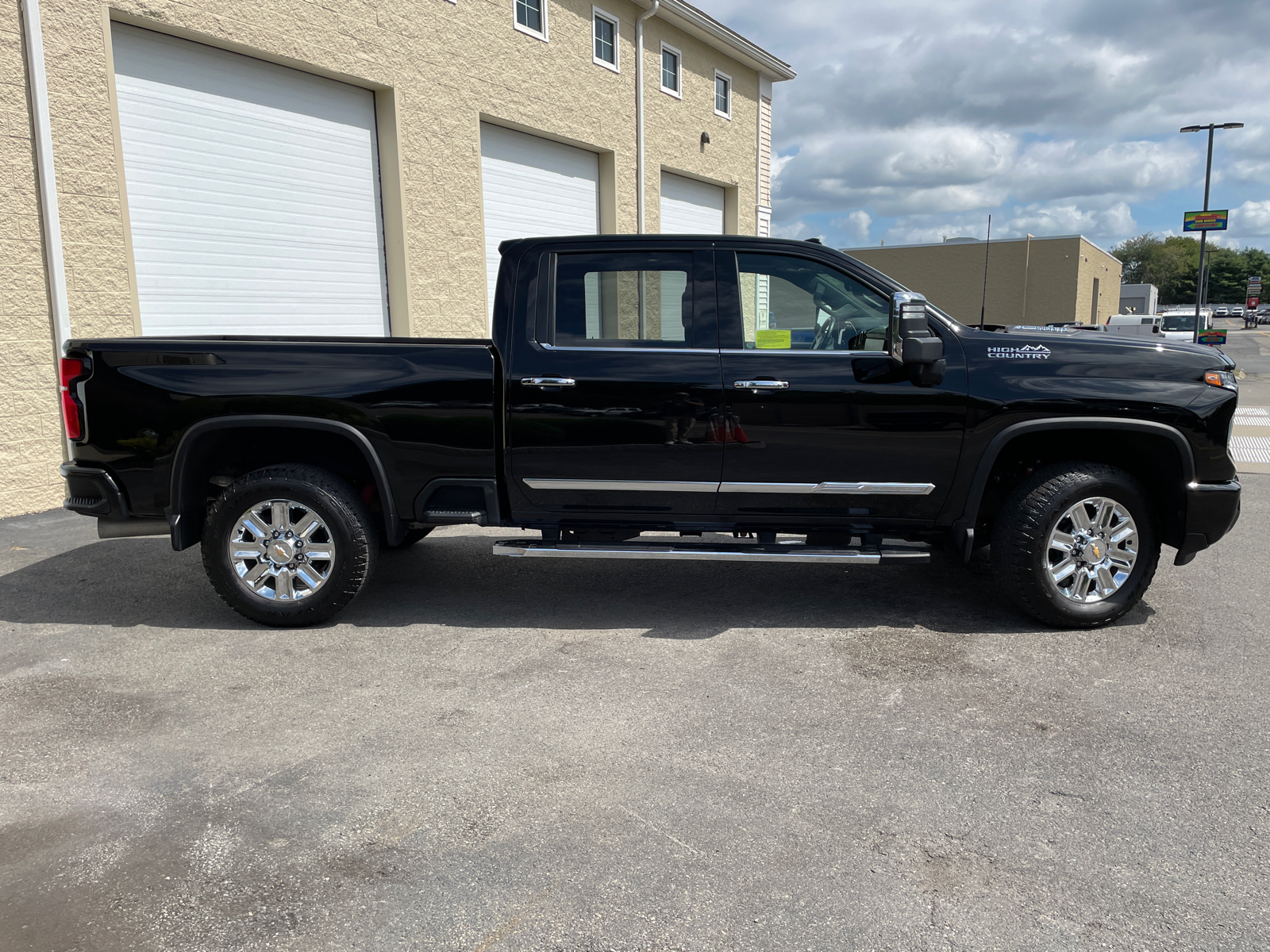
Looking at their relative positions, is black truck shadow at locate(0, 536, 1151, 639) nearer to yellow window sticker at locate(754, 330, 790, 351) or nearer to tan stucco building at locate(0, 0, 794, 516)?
yellow window sticker at locate(754, 330, 790, 351)

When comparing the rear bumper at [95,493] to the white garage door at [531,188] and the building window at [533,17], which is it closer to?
the white garage door at [531,188]

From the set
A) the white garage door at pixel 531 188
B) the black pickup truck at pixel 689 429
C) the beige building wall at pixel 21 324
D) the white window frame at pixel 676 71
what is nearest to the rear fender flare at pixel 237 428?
the black pickup truck at pixel 689 429

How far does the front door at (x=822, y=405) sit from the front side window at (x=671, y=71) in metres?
12.2

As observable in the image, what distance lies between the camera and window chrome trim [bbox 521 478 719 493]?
4.92 metres

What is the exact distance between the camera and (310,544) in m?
4.96

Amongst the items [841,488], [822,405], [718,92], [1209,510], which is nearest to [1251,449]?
[1209,510]

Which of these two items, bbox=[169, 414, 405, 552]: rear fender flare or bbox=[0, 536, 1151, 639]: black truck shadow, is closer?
bbox=[169, 414, 405, 552]: rear fender flare

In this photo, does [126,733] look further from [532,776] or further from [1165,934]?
[1165,934]

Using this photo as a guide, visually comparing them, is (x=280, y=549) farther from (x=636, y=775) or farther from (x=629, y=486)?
(x=636, y=775)

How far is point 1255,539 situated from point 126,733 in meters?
7.48

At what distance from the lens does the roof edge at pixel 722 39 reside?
15.4 metres

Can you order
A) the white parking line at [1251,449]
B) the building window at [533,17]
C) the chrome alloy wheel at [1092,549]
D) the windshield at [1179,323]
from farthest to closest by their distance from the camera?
1. the windshield at [1179,323]
2. the building window at [533,17]
3. the white parking line at [1251,449]
4. the chrome alloy wheel at [1092,549]

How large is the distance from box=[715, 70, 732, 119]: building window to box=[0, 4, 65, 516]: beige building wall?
12.6m

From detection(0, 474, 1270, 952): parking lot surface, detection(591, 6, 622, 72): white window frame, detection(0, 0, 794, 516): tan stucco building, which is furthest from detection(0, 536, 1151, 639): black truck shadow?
detection(591, 6, 622, 72): white window frame
